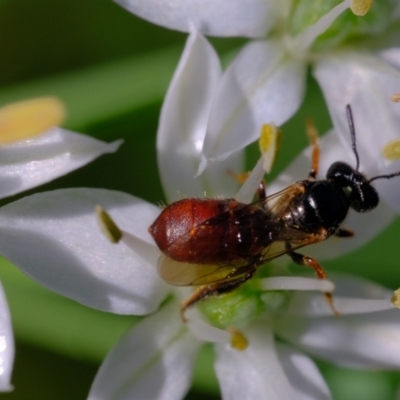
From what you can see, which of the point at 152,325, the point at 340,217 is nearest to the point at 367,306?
the point at 340,217

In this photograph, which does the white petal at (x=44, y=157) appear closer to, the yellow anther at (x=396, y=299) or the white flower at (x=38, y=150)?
the white flower at (x=38, y=150)

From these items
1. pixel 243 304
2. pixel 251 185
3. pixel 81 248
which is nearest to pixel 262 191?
pixel 251 185

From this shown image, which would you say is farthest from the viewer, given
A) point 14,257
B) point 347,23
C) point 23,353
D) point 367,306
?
point 23,353

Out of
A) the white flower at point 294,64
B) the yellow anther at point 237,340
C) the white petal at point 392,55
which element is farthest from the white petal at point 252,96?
the yellow anther at point 237,340

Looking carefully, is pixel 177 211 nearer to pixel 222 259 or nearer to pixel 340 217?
pixel 222 259

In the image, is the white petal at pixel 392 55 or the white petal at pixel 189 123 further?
the white petal at pixel 392 55

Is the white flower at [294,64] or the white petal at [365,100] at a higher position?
the white flower at [294,64]
